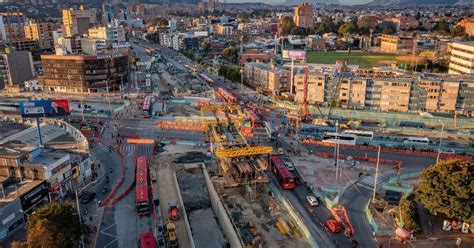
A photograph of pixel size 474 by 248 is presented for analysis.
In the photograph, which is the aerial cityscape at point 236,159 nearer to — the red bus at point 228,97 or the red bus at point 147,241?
the red bus at point 147,241

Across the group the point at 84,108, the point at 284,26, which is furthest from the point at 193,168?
the point at 284,26

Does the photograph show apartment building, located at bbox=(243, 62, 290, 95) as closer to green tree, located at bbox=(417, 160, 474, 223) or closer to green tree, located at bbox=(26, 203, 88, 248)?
green tree, located at bbox=(417, 160, 474, 223)

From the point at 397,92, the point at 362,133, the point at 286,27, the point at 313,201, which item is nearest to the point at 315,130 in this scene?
the point at 362,133

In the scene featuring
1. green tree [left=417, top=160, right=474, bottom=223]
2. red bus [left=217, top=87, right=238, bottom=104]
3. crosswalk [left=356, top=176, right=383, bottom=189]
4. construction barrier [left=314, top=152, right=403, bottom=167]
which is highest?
green tree [left=417, top=160, right=474, bottom=223]

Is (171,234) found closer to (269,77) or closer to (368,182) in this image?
(368,182)

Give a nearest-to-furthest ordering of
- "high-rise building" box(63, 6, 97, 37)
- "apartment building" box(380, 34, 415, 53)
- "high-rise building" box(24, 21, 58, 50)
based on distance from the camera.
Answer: "apartment building" box(380, 34, 415, 53), "high-rise building" box(24, 21, 58, 50), "high-rise building" box(63, 6, 97, 37)

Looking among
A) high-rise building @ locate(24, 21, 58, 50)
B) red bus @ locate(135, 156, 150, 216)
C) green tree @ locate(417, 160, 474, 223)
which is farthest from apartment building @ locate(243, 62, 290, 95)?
high-rise building @ locate(24, 21, 58, 50)

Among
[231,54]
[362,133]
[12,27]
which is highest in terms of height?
[12,27]
